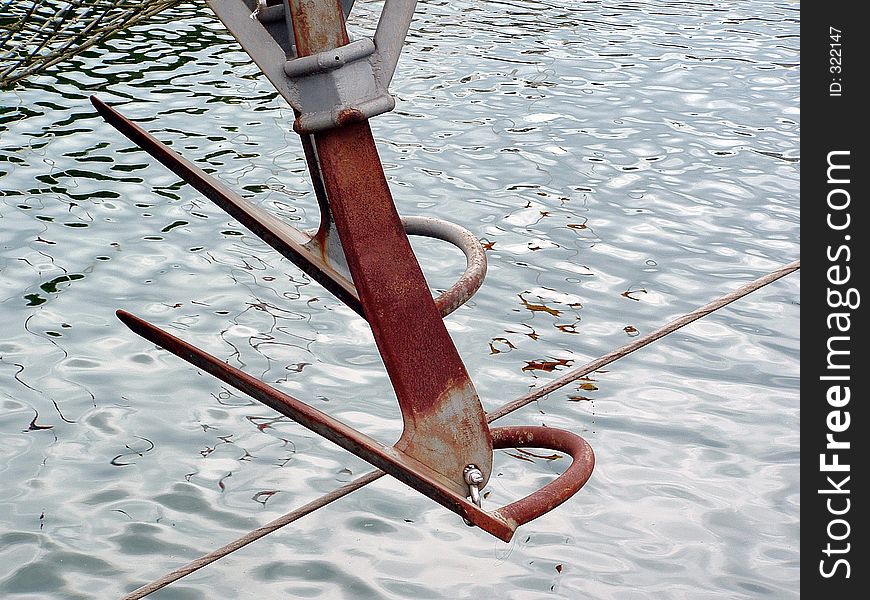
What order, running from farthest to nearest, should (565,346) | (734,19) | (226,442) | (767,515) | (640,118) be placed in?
(734,19) → (640,118) → (565,346) → (226,442) → (767,515)

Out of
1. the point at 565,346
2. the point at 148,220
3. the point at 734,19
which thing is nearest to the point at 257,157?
the point at 148,220

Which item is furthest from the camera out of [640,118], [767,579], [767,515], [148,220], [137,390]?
[640,118]

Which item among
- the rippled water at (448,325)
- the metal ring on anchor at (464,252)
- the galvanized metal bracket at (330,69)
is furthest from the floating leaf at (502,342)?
the galvanized metal bracket at (330,69)

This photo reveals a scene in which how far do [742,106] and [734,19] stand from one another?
3033 millimetres

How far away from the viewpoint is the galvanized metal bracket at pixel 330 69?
1562 millimetres

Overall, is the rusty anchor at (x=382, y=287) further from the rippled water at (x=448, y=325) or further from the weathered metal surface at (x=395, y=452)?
the rippled water at (x=448, y=325)

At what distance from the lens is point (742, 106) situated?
751 cm

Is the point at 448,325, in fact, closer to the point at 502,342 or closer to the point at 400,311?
the point at 502,342

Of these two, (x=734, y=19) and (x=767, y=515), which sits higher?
(x=734, y=19)

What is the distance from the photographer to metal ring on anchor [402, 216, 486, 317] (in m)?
2.03

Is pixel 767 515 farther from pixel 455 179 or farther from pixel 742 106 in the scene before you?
pixel 742 106

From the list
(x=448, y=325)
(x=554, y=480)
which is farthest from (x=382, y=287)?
(x=448, y=325)

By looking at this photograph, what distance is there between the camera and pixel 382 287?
5.49 ft

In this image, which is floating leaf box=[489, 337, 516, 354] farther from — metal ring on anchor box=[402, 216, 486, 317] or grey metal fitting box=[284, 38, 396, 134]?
grey metal fitting box=[284, 38, 396, 134]
